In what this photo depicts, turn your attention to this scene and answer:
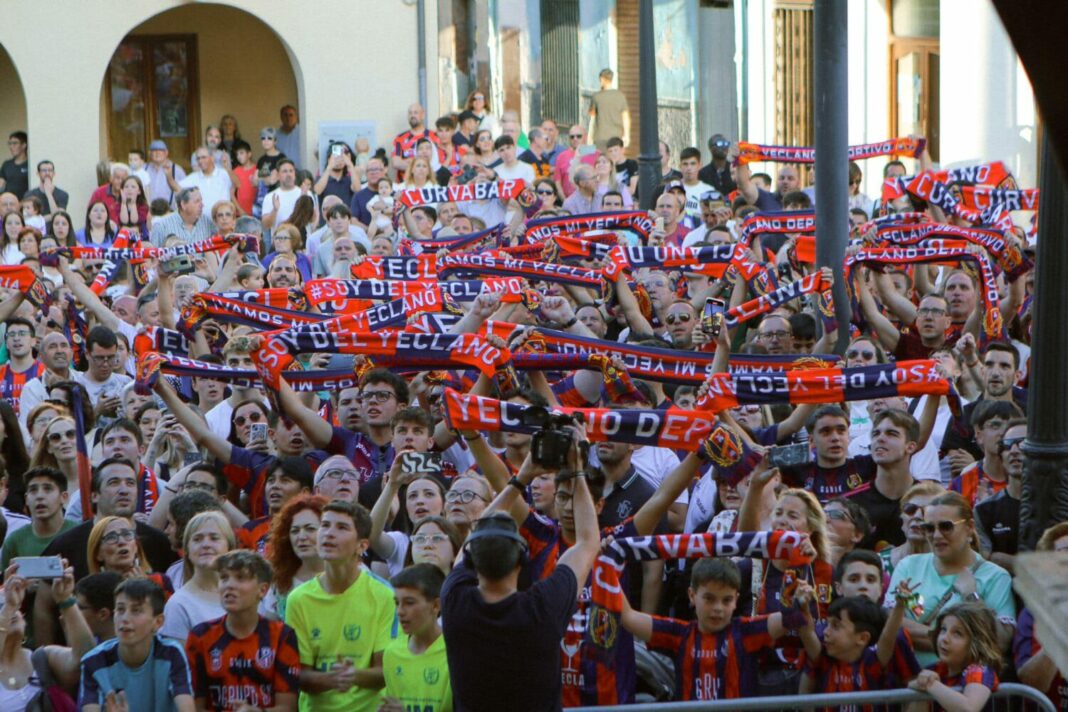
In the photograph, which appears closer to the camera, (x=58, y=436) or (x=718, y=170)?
(x=58, y=436)

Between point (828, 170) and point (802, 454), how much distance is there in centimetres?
489

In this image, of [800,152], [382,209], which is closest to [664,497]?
[800,152]

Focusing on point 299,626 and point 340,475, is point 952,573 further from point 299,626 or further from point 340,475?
point 340,475

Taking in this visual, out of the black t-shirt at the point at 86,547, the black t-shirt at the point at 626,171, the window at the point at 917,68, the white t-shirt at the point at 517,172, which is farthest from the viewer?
the window at the point at 917,68

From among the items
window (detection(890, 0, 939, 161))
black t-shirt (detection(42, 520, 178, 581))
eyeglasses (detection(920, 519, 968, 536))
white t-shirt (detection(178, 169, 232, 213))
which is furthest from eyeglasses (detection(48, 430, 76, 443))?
window (detection(890, 0, 939, 161))

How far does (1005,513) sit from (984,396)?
2099 millimetres

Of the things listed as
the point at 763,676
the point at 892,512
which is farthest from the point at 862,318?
the point at 763,676

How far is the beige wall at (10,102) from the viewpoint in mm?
25312

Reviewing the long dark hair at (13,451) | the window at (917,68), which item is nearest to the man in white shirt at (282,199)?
the long dark hair at (13,451)

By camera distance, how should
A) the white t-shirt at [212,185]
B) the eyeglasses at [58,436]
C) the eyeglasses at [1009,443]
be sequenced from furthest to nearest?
1. the white t-shirt at [212,185]
2. the eyeglasses at [58,436]
3. the eyeglasses at [1009,443]

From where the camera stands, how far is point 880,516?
7.67 metres

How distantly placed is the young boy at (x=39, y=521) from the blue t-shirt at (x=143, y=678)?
1.61 metres

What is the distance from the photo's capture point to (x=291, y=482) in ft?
25.9

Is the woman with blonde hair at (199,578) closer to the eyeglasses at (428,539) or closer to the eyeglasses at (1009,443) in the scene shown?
the eyeglasses at (428,539)
